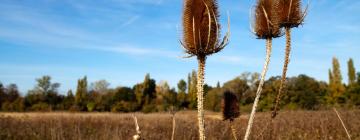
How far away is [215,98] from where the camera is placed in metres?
33.7

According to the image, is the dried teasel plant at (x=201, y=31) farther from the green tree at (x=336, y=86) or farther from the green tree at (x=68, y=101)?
the green tree at (x=68, y=101)

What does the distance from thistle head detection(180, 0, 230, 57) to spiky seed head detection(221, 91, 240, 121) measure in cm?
190

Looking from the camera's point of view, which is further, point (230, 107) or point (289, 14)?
point (230, 107)

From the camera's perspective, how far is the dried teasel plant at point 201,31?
2551mm

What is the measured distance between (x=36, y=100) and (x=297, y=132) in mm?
45560

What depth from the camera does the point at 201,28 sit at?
264 cm

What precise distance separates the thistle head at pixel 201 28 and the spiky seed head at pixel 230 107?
74.7 inches

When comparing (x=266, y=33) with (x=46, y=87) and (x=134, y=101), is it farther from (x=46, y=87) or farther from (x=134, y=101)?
(x=46, y=87)

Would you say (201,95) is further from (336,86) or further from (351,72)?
(351,72)

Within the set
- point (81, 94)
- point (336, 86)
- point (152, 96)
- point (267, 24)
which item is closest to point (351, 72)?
point (336, 86)

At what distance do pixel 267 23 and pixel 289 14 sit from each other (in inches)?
9.9

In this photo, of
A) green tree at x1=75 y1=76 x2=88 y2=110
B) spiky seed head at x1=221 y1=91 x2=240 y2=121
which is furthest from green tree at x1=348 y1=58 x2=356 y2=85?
spiky seed head at x1=221 y1=91 x2=240 y2=121

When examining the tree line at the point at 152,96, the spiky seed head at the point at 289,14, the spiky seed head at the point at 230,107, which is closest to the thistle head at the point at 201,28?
the spiky seed head at the point at 289,14

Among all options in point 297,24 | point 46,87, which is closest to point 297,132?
point 297,24
